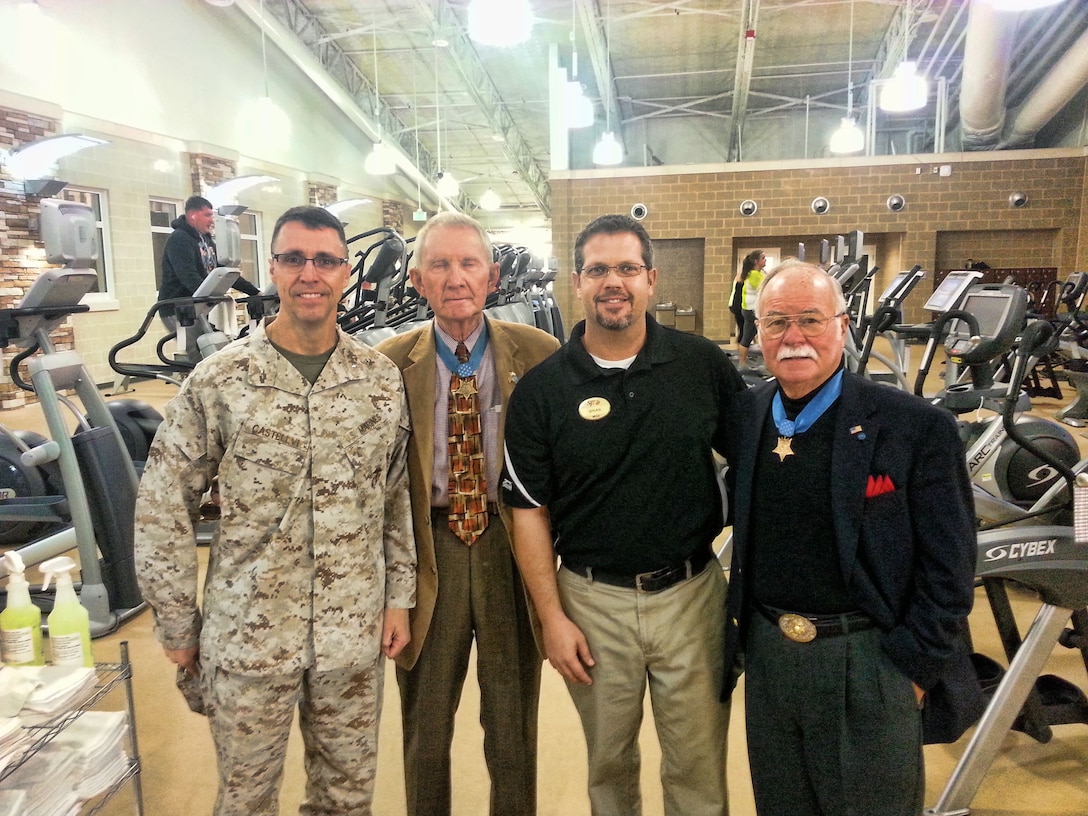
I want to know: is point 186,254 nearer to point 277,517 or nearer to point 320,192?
point 277,517

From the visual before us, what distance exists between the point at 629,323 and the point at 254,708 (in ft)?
3.82

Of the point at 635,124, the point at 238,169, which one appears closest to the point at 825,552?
the point at 238,169

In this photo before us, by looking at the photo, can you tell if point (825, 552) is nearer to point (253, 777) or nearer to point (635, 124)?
point (253, 777)

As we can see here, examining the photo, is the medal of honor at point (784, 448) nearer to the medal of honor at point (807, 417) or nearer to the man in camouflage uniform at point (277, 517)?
the medal of honor at point (807, 417)

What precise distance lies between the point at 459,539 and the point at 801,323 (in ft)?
3.07

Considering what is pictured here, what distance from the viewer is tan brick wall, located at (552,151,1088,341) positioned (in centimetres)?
1209

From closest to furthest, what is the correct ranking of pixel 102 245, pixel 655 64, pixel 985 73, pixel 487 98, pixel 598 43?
1. pixel 985 73
2. pixel 102 245
3. pixel 598 43
4. pixel 655 64
5. pixel 487 98

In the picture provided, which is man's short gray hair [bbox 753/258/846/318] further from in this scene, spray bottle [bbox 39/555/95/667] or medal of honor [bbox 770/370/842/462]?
spray bottle [bbox 39/555/95/667]

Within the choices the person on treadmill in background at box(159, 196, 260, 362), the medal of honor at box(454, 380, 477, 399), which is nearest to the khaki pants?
the medal of honor at box(454, 380, 477, 399)

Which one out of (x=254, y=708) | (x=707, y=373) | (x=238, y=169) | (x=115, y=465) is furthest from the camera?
(x=238, y=169)

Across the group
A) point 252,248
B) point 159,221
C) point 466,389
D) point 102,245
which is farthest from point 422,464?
point 252,248

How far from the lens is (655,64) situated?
42.5 ft

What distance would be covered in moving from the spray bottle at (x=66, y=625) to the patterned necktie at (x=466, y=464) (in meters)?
0.89

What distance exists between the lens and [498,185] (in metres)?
20.7
